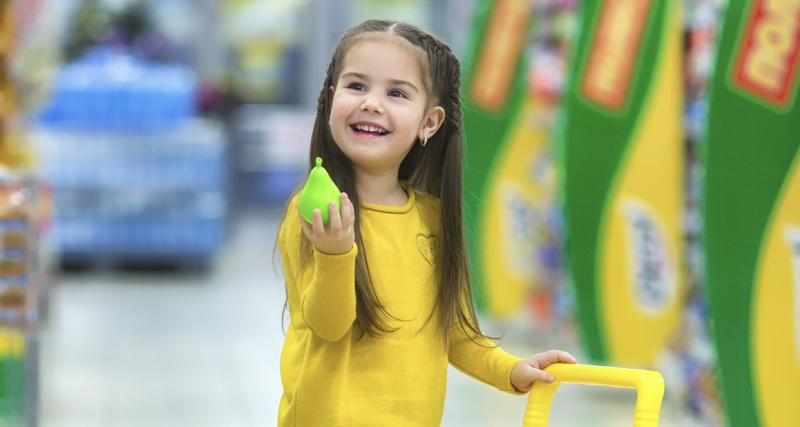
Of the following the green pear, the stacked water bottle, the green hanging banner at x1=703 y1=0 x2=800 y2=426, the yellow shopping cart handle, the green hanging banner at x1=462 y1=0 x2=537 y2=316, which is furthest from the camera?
the stacked water bottle

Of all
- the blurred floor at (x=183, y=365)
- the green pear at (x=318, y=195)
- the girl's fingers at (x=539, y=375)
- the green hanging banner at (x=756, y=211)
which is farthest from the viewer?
the blurred floor at (x=183, y=365)

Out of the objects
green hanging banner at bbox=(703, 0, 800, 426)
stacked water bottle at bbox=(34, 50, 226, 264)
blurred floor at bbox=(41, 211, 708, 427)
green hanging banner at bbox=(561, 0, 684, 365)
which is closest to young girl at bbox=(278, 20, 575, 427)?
green hanging banner at bbox=(703, 0, 800, 426)

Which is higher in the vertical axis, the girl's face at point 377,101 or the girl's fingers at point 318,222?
the girl's face at point 377,101

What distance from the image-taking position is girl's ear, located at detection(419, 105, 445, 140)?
6.88 ft

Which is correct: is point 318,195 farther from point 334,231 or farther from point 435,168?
point 435,168

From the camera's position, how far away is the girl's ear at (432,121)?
210cm

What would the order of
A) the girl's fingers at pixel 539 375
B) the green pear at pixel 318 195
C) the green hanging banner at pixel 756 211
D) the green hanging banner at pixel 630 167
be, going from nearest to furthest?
the green pear at pixel 318 195 < the girl's fingers at pixel 539 375 < the green hanging banner at pixel 756 211 < the green hanging banner at pixel 630 167

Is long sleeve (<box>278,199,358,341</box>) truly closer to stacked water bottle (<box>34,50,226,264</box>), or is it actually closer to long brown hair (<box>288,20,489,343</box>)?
long brown hair (<box>288,20,489,343</box>)

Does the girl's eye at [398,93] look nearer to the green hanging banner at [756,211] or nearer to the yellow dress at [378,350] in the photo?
the yellow dress at [378,350]

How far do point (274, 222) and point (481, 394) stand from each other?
8768 mm

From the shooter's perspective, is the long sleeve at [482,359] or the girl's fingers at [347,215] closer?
the girl's fingers at [347,215]

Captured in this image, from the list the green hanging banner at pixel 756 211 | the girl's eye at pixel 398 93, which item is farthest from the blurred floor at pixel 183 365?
the girl's eye at pixel 398 93

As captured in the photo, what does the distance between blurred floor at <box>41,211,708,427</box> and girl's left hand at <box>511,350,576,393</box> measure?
9.83ft

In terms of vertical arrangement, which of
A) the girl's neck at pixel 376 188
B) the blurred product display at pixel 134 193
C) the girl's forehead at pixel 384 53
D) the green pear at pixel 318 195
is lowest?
the blurred product display at pixel 134 193
